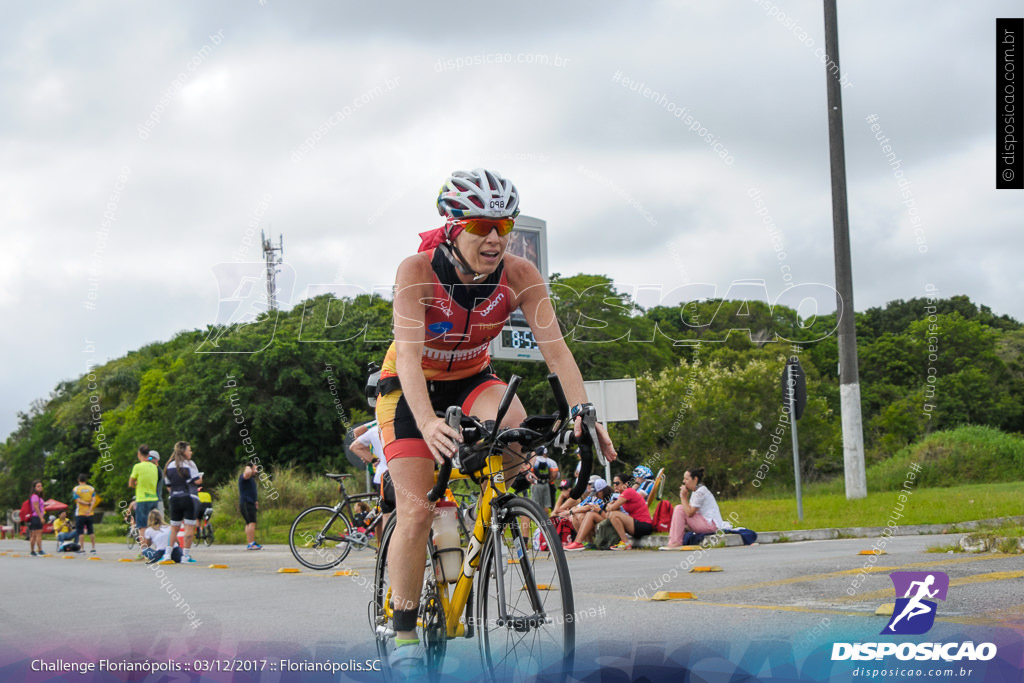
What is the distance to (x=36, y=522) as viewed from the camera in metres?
23.7

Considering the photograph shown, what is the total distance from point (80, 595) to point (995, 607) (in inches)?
329

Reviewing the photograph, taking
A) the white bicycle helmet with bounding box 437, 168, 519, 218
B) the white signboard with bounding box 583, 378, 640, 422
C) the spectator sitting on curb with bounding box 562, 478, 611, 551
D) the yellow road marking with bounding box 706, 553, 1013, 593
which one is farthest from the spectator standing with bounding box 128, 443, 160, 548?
the white bicycle helmet with bounding box 437, 168, 519, 218

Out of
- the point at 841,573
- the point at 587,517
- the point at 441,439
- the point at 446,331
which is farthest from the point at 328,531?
the point at 441,439

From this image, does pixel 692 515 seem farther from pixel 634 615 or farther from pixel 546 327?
pixel 546 327

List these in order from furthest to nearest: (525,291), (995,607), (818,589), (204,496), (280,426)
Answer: (280,426) < (204,496) < (818,589) < (995,607) < (525,291)

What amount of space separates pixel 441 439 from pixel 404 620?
39.2 inches

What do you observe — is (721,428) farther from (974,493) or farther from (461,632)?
(461,632)

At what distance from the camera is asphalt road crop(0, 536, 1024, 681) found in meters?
4.54

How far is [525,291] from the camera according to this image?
4.36m

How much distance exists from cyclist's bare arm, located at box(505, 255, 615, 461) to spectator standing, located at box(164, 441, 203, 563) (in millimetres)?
10980

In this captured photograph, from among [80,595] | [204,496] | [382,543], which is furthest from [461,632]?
[204,496]

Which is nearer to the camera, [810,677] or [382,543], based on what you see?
[810,677]

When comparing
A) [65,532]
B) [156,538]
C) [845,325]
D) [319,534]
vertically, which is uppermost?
[845,325]

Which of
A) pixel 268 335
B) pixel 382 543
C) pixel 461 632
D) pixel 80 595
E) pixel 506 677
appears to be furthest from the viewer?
pixel 268 335
